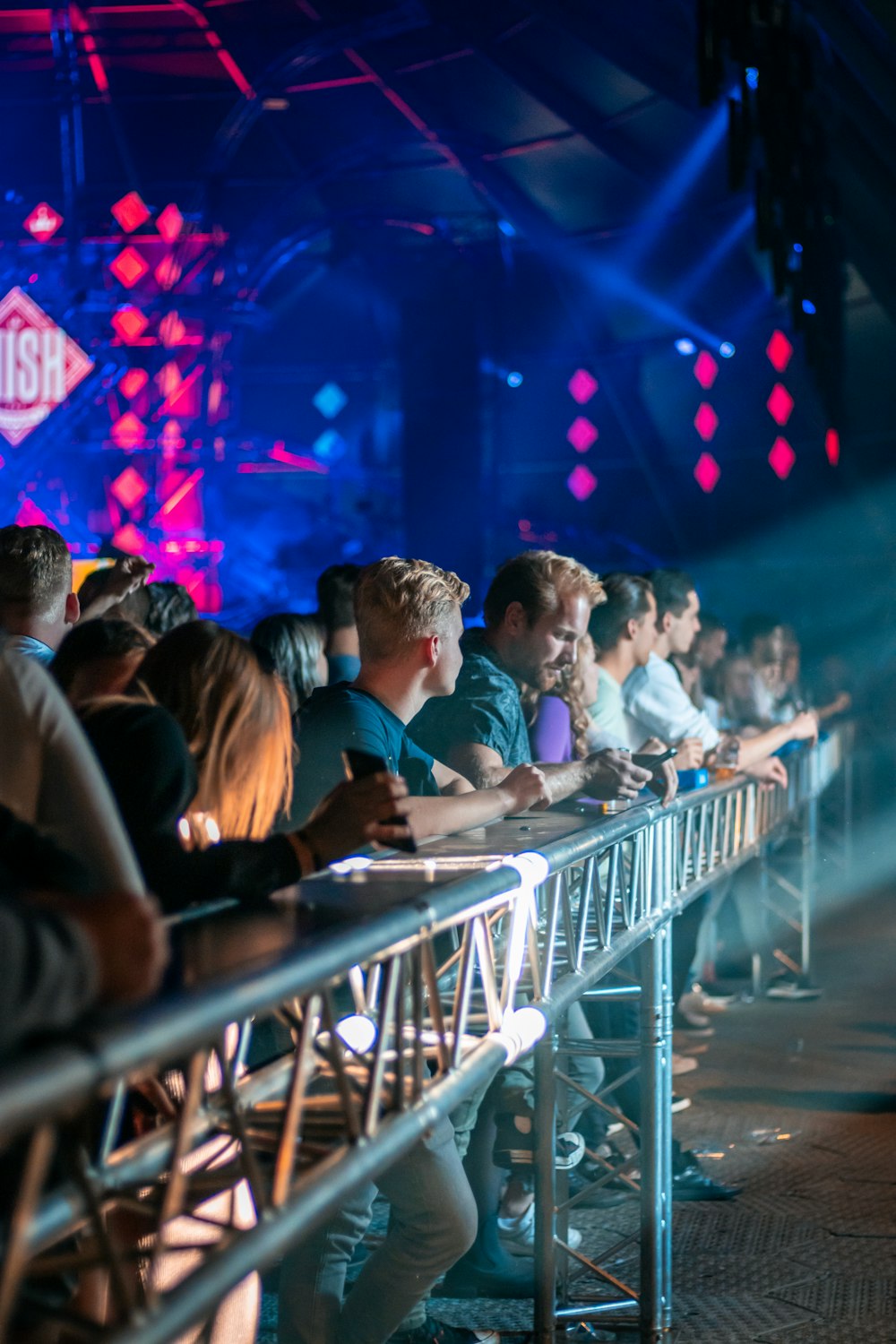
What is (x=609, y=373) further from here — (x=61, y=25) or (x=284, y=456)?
(x=61, y=25)

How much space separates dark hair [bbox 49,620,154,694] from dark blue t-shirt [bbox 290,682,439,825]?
413 millimetres

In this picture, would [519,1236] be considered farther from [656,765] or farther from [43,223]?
[43,223]

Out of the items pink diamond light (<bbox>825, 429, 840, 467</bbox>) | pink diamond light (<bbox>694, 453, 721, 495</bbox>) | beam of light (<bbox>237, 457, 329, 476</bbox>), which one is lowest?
pink diamond light (<bbox>825, 429, 840, 467</bbox>)

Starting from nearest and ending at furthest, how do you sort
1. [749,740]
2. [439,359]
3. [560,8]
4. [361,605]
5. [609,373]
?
[361,605]
[749,740]
[560,8]
[439,359]
[609,373]

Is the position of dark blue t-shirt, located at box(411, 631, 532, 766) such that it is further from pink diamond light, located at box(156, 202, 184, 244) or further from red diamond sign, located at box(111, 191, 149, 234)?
red diamond sign, located at box(111, 191, 149, 234)

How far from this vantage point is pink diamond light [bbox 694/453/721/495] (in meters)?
15.7

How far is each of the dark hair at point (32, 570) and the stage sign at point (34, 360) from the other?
1225 cm

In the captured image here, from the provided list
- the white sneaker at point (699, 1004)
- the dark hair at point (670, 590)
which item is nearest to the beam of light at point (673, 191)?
the dark hair at point (670, 590)

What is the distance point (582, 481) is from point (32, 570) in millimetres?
13613

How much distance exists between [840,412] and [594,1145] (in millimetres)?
6474

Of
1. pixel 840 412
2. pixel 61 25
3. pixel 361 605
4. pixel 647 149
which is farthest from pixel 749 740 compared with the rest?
pixel 61 25

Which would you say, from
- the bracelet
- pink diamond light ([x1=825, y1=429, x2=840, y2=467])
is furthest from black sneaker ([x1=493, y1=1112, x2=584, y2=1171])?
pink diamond light ([x1=825, y1=429, x2=840, y2=467])

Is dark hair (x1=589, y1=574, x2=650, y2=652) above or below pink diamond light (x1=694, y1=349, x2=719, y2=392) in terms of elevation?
below

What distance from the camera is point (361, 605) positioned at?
3203 millimetres
